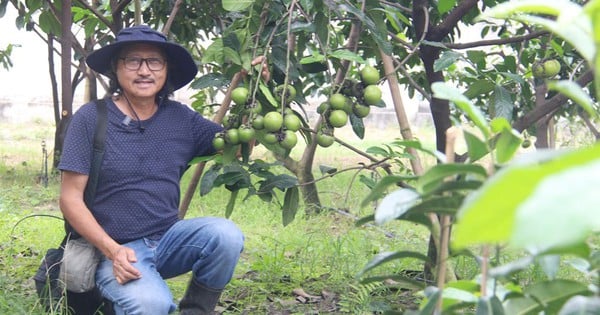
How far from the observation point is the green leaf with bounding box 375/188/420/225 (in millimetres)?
1009

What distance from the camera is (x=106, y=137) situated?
249 centimetres

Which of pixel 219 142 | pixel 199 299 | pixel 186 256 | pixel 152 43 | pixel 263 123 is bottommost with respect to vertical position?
pixel 199 299

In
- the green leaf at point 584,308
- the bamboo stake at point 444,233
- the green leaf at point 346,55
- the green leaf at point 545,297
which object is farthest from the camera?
the green leaf at point 346,55

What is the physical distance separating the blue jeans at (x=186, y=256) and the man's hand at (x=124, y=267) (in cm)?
3

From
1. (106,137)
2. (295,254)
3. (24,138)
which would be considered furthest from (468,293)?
(24,138)

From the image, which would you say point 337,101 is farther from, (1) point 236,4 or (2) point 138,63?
(2) point 138,63

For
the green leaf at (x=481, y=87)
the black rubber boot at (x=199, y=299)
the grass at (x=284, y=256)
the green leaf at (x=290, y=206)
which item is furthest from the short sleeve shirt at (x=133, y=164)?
the green leaf at (x=481, y=87)

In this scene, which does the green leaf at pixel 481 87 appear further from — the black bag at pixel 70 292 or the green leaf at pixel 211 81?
the black bag at pixel 70 292

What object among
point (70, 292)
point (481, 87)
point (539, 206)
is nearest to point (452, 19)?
point (481, 87)

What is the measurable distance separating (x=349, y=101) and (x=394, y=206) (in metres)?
1.40

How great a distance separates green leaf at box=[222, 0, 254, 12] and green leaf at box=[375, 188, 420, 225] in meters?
1.45

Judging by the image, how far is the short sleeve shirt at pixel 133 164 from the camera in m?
2.45

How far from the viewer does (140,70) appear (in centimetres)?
254

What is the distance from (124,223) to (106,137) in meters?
0.27
